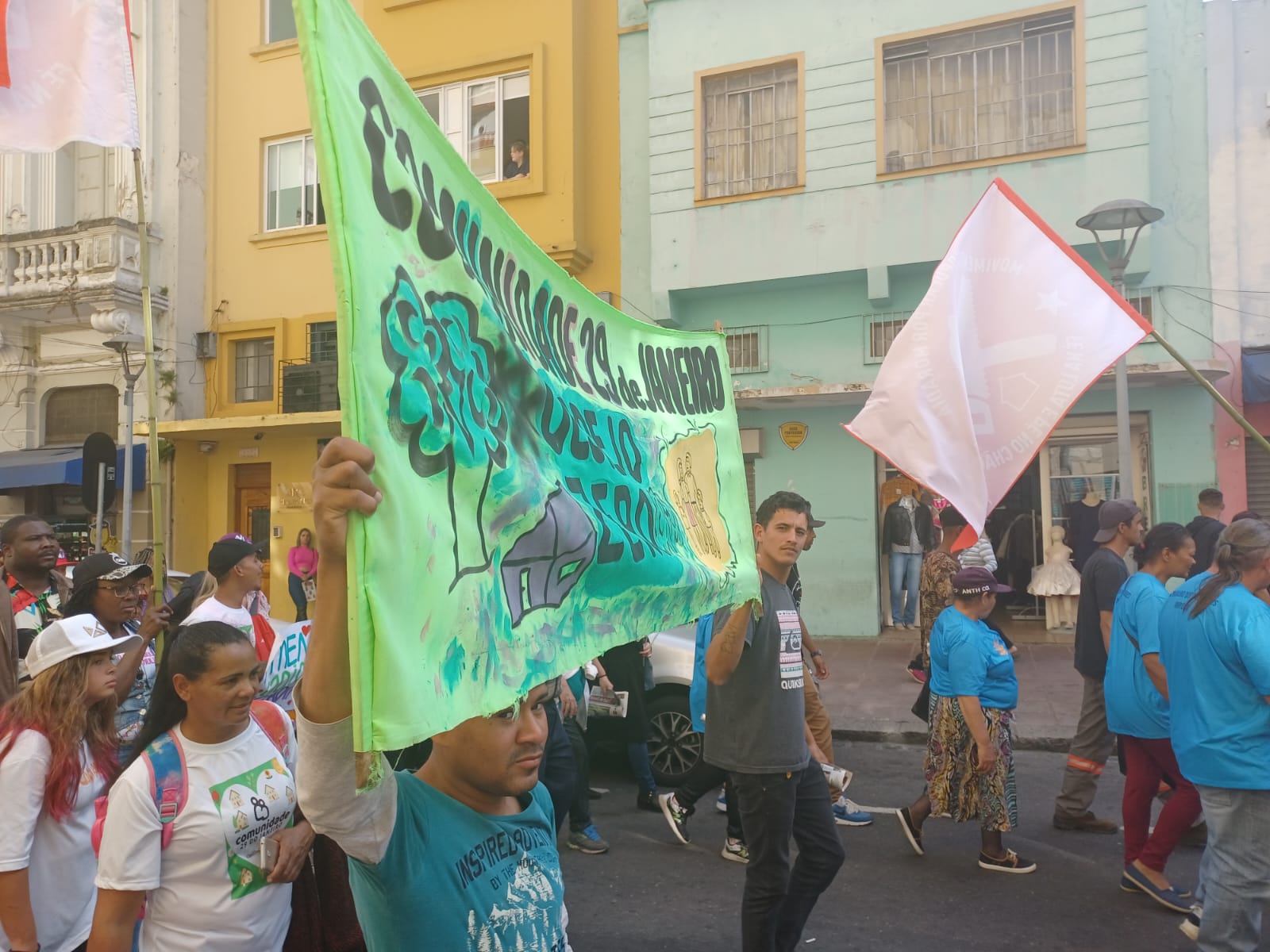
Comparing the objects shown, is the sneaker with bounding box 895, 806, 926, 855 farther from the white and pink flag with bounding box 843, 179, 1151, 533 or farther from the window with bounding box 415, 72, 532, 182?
the window with bounding box 415, 72, 532, 182

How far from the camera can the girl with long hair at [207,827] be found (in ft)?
7.39

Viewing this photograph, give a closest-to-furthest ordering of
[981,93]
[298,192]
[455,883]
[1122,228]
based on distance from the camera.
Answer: [455,883]
[1122,228]
[981,93]
[298,192]

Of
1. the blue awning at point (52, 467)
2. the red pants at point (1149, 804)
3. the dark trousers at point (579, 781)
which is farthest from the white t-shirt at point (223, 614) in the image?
the blue awning at point (52, 467)

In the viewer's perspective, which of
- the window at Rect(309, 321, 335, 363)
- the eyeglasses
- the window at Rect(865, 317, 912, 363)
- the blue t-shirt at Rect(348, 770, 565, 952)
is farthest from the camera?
the window at Rect(309, 321, 335, 363)

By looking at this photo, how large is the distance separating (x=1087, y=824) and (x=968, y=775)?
1226 millimetres

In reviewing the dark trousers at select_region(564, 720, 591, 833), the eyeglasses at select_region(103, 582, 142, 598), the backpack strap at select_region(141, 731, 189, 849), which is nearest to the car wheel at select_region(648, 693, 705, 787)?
the dark trousers at select_region(564, 720, 591, 833)

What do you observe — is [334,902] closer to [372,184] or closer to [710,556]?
[710,556]

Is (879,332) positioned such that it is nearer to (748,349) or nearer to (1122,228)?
(748,349)

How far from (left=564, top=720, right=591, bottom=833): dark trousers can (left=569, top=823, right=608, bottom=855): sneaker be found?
2cm

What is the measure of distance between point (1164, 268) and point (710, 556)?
10.8 meters

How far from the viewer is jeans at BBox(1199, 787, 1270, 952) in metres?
3.66

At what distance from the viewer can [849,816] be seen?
599cm

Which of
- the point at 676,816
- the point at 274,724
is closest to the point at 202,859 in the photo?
the point at 274,724

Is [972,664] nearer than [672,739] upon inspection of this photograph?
Yes
